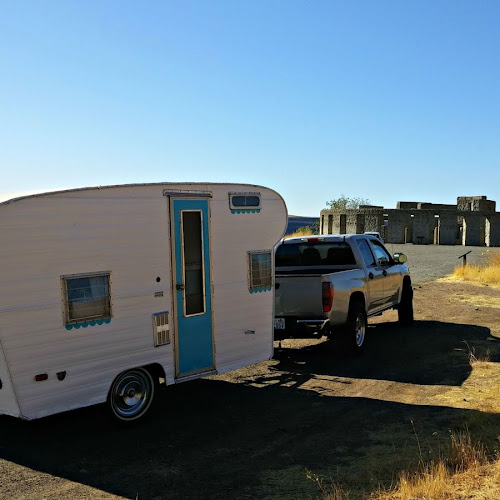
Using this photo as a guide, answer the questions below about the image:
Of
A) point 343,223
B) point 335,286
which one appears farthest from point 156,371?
point 343,223

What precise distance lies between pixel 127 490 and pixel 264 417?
89.7 inches

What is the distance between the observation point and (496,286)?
18.7 m

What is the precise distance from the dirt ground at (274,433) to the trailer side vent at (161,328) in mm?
916

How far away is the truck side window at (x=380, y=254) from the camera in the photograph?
11.3 m

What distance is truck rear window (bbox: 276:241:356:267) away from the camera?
10.6 m

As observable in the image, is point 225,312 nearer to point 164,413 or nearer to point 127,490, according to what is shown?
point 164,413

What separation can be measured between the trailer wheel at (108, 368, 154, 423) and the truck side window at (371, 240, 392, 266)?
5.84 metres

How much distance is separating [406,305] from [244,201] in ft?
20.2

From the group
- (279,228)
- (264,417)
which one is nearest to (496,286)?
(279,228)

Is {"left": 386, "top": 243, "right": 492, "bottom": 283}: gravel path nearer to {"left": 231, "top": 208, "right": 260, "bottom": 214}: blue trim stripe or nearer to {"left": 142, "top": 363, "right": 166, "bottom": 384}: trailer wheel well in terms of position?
{"left": 231, "top": 208, "right": 260, "bottom": 214}: blue trim stripe

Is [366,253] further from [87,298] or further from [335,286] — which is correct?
[87,298]

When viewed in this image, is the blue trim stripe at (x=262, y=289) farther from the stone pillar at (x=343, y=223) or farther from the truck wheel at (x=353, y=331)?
the stone pillar at (x=343, y=223)

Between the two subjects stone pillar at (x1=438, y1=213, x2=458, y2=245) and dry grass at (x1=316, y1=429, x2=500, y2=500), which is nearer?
dry grass at (x1=316, y1=429, x2=500, y2=500)

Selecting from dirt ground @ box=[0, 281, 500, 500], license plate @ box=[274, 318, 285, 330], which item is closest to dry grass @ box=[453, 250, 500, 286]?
dirt ground @ box=[0, 281, 500, 500]
